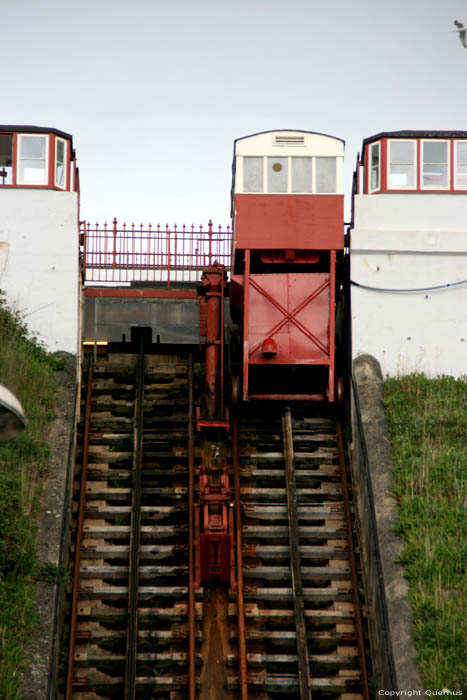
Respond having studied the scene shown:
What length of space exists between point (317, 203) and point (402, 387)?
3.95 metres

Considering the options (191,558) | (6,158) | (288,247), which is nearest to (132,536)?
(191,558)

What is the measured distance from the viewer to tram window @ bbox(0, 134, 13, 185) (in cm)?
2025

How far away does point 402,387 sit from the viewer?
18.4m

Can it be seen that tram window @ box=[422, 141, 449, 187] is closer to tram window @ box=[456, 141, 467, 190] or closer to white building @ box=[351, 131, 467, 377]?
white building @ box=[351, 131, 467, 377]

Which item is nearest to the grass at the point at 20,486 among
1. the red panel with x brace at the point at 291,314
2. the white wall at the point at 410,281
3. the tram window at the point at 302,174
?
the red panel with x brace at the point at 291,314

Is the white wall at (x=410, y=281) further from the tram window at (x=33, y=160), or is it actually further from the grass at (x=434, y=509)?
the tram window at (x=33, y=160)

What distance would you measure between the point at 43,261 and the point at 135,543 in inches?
268

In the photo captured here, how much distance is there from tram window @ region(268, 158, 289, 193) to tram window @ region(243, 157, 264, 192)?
18cm

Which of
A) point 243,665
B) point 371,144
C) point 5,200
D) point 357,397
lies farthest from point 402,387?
point 5,200

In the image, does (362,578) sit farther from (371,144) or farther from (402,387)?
(371,144)

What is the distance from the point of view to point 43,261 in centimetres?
1952

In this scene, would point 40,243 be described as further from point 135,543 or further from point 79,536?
point 135,543

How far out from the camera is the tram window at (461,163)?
20.1 m

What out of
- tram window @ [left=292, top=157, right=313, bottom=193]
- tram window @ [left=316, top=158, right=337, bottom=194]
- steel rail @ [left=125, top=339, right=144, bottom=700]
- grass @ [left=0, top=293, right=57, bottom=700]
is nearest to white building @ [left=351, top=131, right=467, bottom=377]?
tram window @ [left=316, top=158, right=337, bottom=194]
